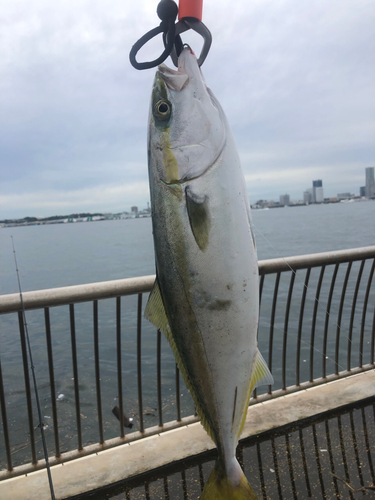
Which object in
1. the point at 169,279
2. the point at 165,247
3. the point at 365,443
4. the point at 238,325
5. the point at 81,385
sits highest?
the point at 165,247

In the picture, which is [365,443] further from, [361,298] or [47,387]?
[361,298]

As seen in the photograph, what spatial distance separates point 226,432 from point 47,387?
9507mm

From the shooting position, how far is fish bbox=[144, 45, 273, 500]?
1.27 m

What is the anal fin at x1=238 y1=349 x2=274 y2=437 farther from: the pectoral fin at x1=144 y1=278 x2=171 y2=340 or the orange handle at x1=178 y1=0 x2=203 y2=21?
the orange handle at x1=178 y1=0 x2=203 y2=21

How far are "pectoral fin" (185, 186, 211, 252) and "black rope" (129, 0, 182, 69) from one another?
575mm

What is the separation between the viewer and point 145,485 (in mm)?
2865

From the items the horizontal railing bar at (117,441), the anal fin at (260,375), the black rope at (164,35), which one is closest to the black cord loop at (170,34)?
the black rope at (164,35)

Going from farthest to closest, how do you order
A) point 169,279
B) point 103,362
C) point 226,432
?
point 103,362 < point 226,432 < point 169,279

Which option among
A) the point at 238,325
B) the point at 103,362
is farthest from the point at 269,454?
the point at 103,362

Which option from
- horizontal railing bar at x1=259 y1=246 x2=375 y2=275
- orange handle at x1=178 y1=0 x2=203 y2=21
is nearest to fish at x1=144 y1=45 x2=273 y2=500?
orange handle at x1=178 y1=0 x2=203 y2=21

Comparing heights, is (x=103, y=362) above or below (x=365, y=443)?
below

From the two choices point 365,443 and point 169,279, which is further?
point 365,443

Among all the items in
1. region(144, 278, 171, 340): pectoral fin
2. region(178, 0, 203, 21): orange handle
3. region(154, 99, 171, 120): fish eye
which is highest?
region(178, 0, 203, 21): orange handle

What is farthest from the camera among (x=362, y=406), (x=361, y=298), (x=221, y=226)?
(x=361, y=298)
